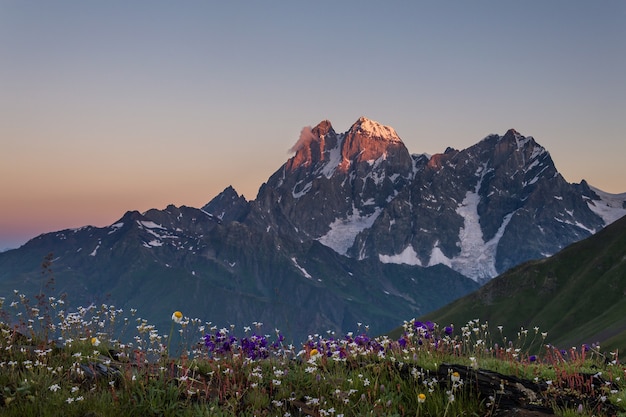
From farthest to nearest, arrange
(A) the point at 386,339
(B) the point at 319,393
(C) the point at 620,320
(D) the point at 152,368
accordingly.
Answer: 1. (C) the point at 620,320
2. (A) the point at 386,339
3. (D) the point at 152,368
4. (B) the point at 319,393

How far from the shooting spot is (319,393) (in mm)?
9789

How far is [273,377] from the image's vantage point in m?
10.9

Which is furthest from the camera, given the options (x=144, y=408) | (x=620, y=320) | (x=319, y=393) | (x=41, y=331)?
(x=620, y=320)

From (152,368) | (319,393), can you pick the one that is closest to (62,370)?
(152,368)

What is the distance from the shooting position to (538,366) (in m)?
12.3

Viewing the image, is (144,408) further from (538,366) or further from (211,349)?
(538,366)

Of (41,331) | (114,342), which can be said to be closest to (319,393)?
(114,342)

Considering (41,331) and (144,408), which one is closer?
(144,408)

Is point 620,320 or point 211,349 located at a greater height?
point 211,349

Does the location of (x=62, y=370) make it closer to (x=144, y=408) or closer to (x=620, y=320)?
(x=144, y=408)

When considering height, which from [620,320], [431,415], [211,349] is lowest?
[620,320]

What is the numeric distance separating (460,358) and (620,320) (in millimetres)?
164743

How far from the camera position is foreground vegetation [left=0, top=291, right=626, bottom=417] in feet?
29.9

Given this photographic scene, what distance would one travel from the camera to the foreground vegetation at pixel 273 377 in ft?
29.9
